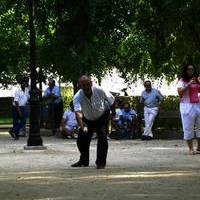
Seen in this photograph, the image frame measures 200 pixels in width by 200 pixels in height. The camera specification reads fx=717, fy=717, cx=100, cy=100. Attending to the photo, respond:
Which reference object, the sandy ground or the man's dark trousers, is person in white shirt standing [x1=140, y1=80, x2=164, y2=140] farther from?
the man's dark trousers

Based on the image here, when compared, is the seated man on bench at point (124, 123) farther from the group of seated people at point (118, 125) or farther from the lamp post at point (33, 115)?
the lamp post at point (33, 115)

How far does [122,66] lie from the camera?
29422 millimetres

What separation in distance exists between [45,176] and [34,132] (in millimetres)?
6639

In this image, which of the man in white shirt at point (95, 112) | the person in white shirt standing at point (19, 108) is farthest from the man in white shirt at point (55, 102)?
the man in white shirt at point (95, 112)

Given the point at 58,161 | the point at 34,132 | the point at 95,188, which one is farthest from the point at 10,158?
the point at 95,188

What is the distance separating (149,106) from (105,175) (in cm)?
1113

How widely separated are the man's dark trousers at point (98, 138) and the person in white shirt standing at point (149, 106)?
8.82 m

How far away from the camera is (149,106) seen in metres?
21.6

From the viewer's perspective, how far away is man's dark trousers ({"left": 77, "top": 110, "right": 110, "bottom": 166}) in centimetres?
1195

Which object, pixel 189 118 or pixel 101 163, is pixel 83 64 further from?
pixel 189 118

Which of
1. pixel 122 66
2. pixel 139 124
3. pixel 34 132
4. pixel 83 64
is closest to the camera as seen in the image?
pixel 83 64

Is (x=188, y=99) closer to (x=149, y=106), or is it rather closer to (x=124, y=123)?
(x=149, y=106)

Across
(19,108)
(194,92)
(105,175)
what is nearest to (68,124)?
(19,108)

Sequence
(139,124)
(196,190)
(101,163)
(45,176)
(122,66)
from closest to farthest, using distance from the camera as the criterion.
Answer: (196,190)
(45,176)
(101,163)
(139,124)
(122,66)
